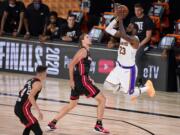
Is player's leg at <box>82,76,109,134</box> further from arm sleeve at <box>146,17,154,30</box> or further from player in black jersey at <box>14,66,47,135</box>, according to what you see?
arm sleeve at <box>146,17,154,30</box>

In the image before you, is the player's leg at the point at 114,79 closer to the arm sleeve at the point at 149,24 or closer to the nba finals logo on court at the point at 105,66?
the arm sleeve at the point at 149,24

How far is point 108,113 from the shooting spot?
13.0 meters

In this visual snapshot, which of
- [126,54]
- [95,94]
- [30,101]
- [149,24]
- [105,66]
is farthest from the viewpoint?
[105,66]

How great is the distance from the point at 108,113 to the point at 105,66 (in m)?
4.00

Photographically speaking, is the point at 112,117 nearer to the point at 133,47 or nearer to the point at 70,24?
the point at 133,47

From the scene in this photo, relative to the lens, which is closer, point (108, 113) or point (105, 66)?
point (108, 113)

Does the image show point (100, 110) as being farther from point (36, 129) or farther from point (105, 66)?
point (105, 66)

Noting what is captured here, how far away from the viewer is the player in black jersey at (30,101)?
31.1 ft

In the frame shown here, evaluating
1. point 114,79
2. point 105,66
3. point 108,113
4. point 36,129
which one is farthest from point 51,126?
point 105,66

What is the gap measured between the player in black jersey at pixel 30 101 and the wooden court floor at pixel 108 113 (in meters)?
1.09

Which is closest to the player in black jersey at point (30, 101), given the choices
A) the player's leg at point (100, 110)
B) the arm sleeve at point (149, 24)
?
the player's leg at point (100, 110)

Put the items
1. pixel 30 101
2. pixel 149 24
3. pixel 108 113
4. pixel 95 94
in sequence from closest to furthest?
pixel 30 101 < pixel 95 94 < pixel 108 113 < pixel 149 24

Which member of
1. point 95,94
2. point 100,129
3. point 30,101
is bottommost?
point 100,129

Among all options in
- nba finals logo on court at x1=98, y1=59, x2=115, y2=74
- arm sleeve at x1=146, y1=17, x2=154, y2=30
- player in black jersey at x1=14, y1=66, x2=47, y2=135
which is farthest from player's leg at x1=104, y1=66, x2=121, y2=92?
player in black jersey at x1=14, y1=66, x2=47, y2=135
